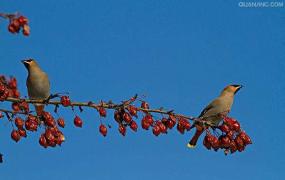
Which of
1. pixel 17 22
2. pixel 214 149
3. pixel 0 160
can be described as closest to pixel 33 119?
pixel 0 160

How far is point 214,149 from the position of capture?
16.8ft

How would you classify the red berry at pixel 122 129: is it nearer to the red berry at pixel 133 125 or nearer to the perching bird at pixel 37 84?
the red berry at pixel 133 125

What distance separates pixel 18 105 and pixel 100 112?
66 centimetres

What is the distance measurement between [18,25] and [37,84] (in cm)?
573

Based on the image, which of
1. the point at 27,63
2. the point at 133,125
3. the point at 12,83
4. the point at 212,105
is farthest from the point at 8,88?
the point at 212,105

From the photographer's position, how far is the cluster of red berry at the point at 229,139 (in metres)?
5.04

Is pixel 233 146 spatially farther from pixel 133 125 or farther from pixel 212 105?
pixel 212 105

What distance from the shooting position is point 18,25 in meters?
3.58

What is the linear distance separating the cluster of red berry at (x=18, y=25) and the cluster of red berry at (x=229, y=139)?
2163 millimetres

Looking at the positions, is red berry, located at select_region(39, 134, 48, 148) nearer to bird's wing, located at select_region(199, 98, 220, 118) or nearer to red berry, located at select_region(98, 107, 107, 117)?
red berry, located at select_region(98, 107, 107, 117)

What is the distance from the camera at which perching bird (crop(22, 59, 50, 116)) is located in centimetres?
912

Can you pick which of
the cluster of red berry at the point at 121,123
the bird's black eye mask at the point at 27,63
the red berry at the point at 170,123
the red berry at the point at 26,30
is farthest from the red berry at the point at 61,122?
the bird's black eye mask at the point at 27,63

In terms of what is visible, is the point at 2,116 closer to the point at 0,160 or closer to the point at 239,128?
the point at 0,160

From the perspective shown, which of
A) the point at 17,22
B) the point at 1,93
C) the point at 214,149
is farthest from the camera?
the point at 214,149
